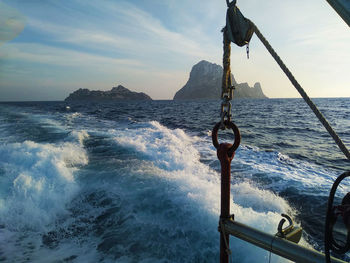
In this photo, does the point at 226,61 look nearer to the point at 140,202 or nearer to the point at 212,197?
the point at 212,197

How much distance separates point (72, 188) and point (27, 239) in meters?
2.23

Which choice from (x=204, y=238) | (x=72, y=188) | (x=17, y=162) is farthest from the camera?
(x=17, y=162)

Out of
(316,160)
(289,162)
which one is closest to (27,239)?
(289,162)

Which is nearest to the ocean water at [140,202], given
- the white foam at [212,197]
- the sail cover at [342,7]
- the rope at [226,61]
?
the white foam at [212,197]

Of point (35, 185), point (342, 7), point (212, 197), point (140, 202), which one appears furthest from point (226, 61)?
point (35, 185)

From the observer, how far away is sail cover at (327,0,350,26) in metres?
1.40

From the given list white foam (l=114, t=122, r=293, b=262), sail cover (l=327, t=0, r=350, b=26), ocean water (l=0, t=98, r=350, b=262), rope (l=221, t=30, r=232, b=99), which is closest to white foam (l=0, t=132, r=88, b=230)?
ocean water (l=0, t=98, r=350, b=262)

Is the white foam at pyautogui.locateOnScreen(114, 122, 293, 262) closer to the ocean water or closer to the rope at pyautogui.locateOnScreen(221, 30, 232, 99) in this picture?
the ocean water

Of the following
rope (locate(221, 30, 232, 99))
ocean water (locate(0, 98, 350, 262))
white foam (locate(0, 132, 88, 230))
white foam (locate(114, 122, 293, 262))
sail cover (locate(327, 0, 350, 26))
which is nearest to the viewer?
sail cover (locate(327, 0, 350, 26))

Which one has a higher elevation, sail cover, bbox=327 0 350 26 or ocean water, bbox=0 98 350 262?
sail cover, bbox=327 0 350 26

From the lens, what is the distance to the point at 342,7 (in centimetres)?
143

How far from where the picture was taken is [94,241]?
491 centimetres

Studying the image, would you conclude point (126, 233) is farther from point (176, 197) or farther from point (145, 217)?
point (176, 197)

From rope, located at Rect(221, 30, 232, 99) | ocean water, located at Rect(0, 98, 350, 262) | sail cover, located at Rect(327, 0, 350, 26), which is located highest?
sail cover, located at Rect(327, 0, 350, 26)
